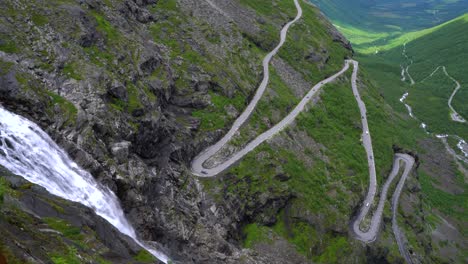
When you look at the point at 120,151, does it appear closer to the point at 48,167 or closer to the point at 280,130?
the point at 48,167

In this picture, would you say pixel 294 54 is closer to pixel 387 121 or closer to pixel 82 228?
pixel 387 121

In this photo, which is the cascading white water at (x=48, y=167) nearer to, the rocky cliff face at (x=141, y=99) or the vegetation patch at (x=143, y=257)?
the rocky cliff face at (x=141, y=99)

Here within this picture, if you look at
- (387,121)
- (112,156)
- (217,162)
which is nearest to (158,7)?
(217,162)

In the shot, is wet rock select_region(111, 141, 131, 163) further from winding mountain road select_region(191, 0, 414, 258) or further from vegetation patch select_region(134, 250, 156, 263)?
winding mountain road select_region(191, 0, 414, 258)

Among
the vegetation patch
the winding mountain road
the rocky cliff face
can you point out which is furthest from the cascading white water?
the winding mountain road

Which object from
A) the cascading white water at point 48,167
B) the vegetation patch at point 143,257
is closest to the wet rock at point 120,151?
the cascading white water at point 48,167

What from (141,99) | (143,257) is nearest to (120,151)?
(141,99)
